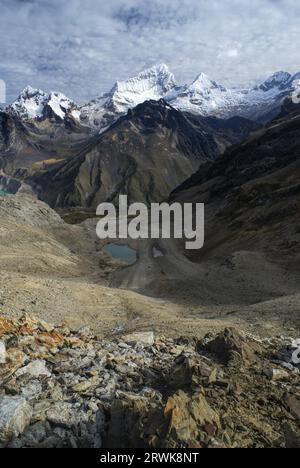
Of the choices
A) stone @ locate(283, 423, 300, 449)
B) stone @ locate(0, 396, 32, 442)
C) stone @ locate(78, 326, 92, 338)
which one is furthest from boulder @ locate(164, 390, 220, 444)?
stone @ locate(78, 326, 92, 338)

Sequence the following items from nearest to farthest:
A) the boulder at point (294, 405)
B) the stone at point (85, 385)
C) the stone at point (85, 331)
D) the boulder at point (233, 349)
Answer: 1. the boulder at point (294, 405)
2. the stone at point (85, 385)
3. the boulder at point (233, 349)
4. the stone at point (85, 331)

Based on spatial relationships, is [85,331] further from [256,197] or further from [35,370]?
[256,197]

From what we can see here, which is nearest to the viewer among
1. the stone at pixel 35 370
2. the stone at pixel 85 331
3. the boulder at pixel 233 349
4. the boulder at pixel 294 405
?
the boulder at pixel 294 405

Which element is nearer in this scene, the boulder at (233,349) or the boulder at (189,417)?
the boulder at (189,417)

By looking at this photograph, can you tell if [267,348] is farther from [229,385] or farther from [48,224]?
[48,224]

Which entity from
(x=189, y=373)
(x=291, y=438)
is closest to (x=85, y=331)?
(x=189, y=373)

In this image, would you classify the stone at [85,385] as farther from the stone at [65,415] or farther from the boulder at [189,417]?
the boulder at [189,417]

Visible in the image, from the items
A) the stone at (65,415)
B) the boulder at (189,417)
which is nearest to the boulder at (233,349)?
the boulder at (189,417)

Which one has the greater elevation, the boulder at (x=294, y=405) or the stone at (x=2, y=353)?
the stone at (x=2, y=353)
